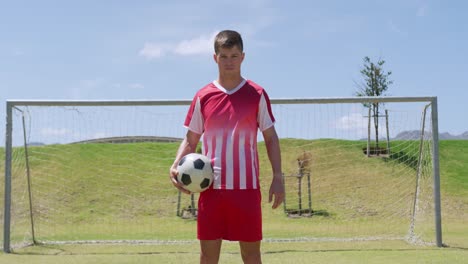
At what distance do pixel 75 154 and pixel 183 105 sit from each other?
842cm

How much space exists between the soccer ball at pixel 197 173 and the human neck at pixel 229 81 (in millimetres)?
448

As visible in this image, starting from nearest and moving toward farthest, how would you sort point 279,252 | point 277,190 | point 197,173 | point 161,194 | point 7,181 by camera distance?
1. point 197,173
2. point 277,190
3. point 279,252
4. point 7,181
5. point 161,194

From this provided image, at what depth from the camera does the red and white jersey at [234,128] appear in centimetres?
312

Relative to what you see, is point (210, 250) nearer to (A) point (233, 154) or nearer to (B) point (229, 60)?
(A) point (233, 154)

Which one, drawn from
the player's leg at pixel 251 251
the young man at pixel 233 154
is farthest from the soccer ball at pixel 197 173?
the player's leg at pixel 251 251

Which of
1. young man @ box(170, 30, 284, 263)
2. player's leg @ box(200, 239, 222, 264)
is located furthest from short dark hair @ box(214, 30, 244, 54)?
player's leg @ box(200, 239, 222, 264)

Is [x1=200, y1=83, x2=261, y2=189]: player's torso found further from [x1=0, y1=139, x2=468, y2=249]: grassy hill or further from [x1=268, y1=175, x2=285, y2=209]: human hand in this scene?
[x1=0, y1=139, x2=468, y2=249]: grassy hill

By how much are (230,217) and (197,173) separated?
31cm

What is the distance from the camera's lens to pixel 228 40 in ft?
10.2

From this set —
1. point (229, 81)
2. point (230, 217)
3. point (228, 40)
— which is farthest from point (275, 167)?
point (228, 40)

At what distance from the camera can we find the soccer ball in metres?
3.07

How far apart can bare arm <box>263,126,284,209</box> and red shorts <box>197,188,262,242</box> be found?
0.48 ft

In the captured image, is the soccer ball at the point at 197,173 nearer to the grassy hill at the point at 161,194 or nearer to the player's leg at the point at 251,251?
the player's leg at the point at 251,251

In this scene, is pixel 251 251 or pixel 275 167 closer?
pixel 251 251
